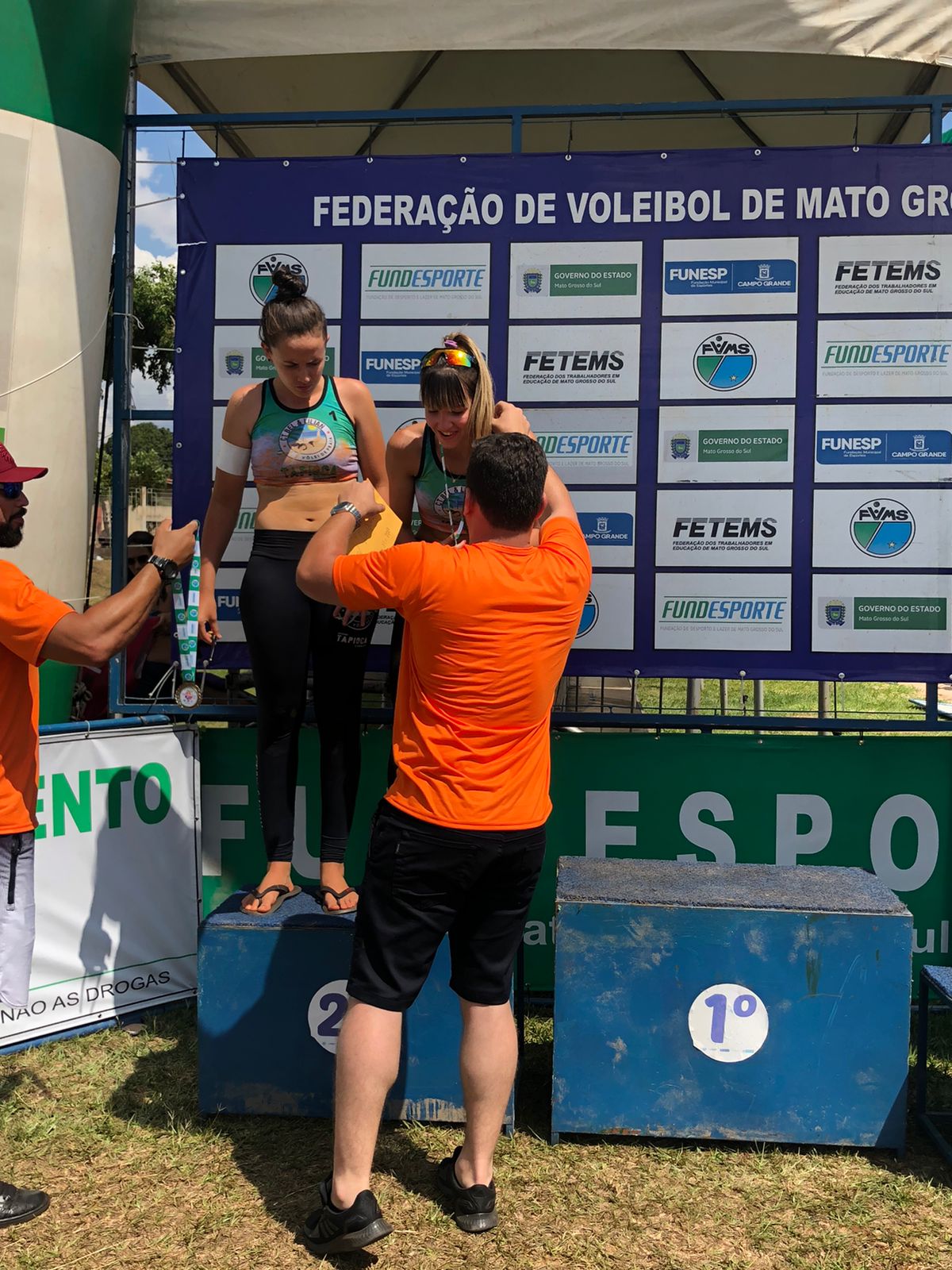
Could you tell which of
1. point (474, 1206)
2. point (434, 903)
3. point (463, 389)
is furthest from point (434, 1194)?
point (463, 389)

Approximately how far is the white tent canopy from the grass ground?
11.7 feet

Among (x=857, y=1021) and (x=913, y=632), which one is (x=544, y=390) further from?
(x=857, y=1021)

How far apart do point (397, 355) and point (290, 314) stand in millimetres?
950

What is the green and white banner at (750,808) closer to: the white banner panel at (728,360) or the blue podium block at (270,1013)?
the blue podium block at (270,1013)

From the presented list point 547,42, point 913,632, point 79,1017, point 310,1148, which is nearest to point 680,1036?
point 310,1148

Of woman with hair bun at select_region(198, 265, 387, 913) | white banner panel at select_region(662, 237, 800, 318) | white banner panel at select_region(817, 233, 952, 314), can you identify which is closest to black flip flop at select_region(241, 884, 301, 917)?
woman with hair bun at select_region(198, 265, 387, 913)

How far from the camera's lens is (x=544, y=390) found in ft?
13.8

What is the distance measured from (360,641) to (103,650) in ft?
3.70

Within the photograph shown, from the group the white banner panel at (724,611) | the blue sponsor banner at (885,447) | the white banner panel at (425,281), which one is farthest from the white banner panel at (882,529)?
the white banner panel at (425,281)

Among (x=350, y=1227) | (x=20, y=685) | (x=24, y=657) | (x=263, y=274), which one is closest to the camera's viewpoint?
(x=350, y=1227)

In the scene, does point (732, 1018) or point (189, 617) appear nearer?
point (732, 1018)

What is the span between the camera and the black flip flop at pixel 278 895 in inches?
134

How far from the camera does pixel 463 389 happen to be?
3262 millimetres

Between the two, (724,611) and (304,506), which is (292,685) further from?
(724,611)
